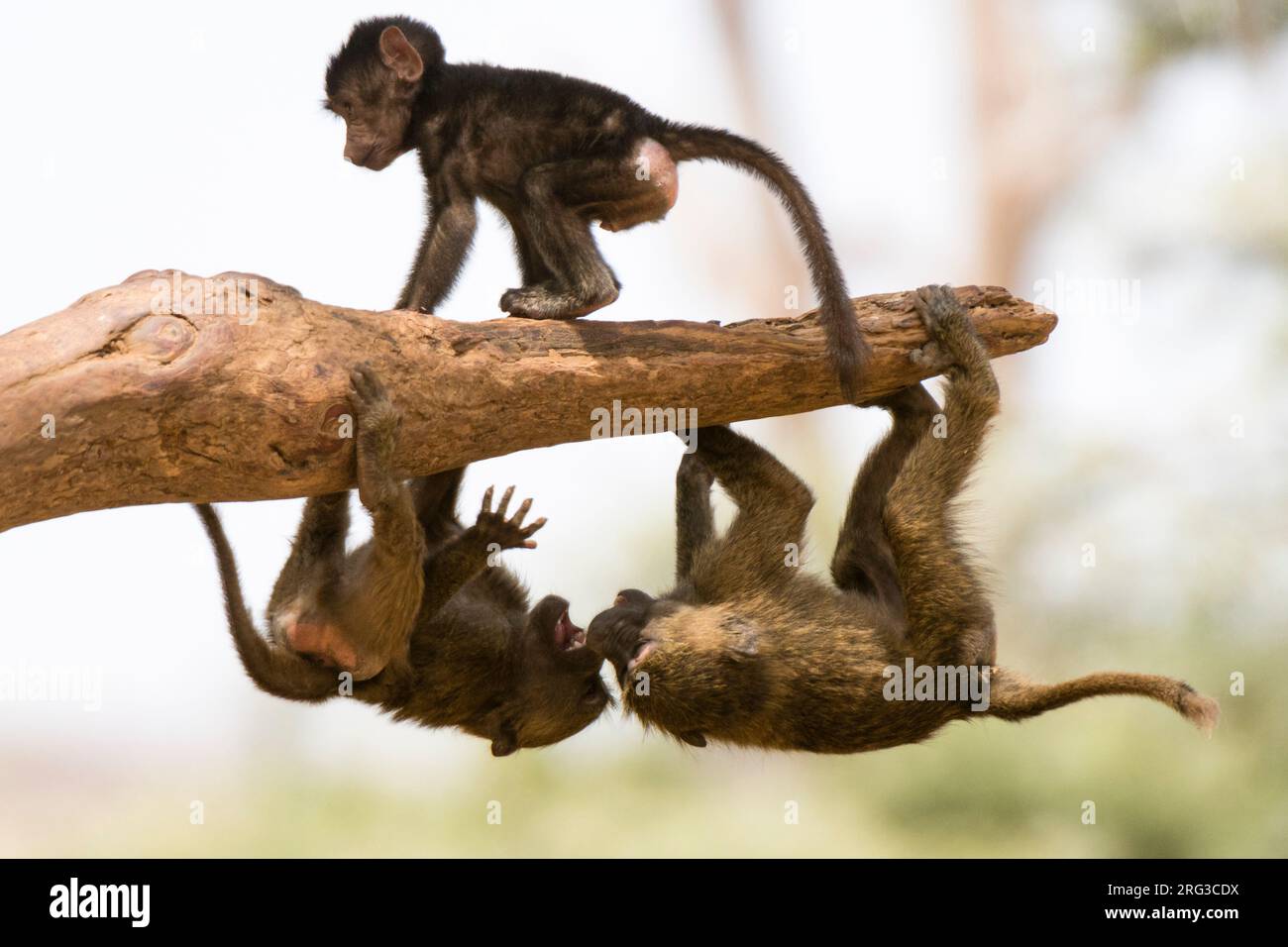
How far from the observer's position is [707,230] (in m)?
10.3

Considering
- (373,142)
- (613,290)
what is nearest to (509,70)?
(373,142)

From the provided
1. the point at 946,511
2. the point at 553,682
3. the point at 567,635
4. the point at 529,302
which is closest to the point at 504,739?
the point at 553,682

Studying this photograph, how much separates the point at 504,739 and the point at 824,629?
1.46 meters

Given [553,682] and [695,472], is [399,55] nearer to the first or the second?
[695,472]

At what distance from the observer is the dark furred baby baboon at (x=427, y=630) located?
16.3 ft

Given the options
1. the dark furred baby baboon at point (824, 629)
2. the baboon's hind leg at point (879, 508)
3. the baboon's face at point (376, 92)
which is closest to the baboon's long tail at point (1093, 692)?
the dark furred baby baboon at point (824, 629)

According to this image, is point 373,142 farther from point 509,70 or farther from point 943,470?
point 943,470

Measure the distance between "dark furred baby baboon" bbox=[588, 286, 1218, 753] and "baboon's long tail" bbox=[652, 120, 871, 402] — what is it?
0.42m

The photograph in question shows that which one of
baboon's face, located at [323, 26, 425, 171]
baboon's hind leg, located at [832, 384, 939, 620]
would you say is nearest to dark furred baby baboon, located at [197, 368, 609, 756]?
baboon's hind leg, located at [832, 384, 939, 620]

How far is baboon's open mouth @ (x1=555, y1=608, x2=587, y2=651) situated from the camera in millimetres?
5453

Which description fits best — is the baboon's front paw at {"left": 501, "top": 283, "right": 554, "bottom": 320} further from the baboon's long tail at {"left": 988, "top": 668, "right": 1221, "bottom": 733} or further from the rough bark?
the baboon's long tail at {"left": 988, "top": 668, "right": 1221, "bottom": 733}

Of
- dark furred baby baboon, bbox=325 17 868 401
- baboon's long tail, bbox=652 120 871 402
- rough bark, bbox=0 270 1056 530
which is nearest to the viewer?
rough bark, bbox=0 270 1056 530

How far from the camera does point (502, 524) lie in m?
5.29

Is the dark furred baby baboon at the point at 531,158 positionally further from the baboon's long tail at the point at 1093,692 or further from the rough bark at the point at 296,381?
the baboon's long tail at the point at 1093,692
